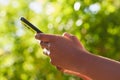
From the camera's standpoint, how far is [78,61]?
1.24 metres

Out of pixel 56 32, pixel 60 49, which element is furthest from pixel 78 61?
pixel 56 32

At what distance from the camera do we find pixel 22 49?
336cm

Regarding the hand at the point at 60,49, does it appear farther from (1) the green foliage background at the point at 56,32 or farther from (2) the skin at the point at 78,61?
(1) the green foliage background at the point at 56,32

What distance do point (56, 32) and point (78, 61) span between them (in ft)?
6.52

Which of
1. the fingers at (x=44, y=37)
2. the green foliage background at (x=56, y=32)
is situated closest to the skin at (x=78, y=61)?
the fingers at (x=44, y=37)

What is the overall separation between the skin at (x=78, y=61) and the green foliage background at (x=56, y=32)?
1772 mm

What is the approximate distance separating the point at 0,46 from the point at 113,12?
36.8 inches

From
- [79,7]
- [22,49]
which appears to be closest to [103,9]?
[79,7]

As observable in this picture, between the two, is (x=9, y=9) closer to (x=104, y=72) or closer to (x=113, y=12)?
(x=113, y=12)

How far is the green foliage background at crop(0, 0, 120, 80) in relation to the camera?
317cm

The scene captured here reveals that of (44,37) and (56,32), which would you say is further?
(56,32)

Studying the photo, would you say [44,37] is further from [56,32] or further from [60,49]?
[56,32]

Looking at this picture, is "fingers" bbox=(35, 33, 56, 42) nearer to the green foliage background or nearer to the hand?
the hand

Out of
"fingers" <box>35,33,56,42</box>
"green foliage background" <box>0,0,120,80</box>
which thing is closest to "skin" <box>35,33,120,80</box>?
"fingers" <box>35,33,56,42</box>
